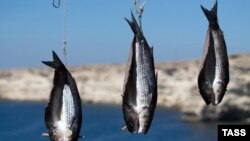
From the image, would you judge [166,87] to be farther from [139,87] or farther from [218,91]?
[139,87]

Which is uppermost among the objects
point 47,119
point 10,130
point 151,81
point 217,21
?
point 217,21

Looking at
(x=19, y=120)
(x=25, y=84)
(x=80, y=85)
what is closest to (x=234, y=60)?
(x=19, y=120)

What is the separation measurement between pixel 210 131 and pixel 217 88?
3349cm

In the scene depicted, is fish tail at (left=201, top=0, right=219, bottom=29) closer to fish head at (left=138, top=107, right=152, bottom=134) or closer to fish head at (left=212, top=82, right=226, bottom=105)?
fish head at (left=212, top=82, right=226, bottom=105)

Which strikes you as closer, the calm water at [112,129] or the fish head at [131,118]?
the fish head at [131,118]

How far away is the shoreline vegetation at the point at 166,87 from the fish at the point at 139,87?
32909mm

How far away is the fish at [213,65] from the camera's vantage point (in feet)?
18.1

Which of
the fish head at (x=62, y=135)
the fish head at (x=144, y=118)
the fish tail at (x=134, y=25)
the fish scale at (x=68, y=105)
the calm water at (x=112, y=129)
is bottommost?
the calm water at (x=112, y=129)

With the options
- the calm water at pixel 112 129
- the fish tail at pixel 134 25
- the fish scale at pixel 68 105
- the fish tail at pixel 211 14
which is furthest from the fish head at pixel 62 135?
the calm water at pixel 112 129

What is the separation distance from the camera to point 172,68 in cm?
7281

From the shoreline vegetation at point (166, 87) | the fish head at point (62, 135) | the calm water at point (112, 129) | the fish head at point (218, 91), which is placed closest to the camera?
the fish head at point (62, 135)

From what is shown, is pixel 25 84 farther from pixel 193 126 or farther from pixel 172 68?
pixel 193 126

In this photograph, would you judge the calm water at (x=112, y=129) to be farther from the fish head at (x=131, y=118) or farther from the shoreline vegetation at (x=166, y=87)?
the fish head at (x=131, y=118)

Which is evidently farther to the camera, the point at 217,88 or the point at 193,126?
the point at 193,126
